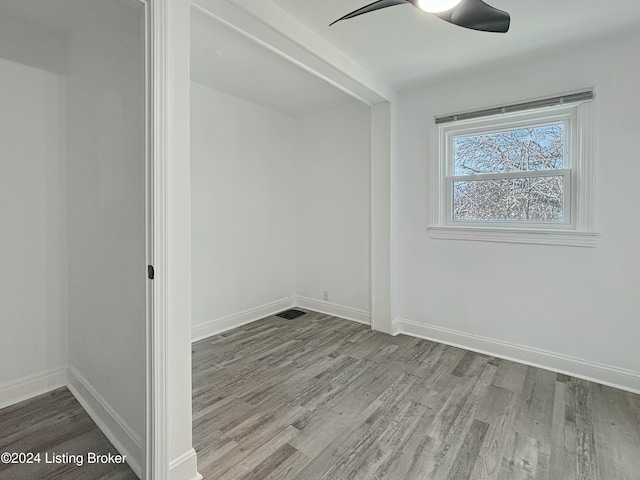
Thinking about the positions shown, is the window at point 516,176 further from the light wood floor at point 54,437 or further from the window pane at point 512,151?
the light wood floor at point 54,437

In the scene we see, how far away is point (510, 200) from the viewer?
2.90m

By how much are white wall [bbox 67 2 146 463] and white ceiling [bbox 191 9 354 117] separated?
635mm

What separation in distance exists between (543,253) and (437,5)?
2163 millimetres

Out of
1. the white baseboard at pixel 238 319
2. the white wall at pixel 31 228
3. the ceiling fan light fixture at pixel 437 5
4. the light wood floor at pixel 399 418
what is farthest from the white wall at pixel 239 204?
the ceiling fan light fixture at pixel 437 5

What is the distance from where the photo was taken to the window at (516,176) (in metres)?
2.57

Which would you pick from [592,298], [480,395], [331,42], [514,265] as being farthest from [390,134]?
[480,395]

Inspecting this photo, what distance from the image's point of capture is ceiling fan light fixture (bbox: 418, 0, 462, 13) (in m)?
1.34

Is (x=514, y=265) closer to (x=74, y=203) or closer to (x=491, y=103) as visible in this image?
(x=491, y=103)

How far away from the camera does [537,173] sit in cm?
274

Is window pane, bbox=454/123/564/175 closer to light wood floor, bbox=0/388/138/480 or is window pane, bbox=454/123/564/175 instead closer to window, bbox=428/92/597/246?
window, bbox=428/92/597/246

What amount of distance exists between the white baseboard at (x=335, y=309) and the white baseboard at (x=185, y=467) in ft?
8.15

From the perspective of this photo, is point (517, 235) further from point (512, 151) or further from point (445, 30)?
point (445, 30)

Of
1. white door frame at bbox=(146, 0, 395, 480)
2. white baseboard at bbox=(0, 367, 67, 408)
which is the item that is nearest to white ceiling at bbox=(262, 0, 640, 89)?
white door frame at bbox=(146, 0, 395, 480)

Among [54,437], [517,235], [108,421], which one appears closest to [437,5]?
[517,235]
